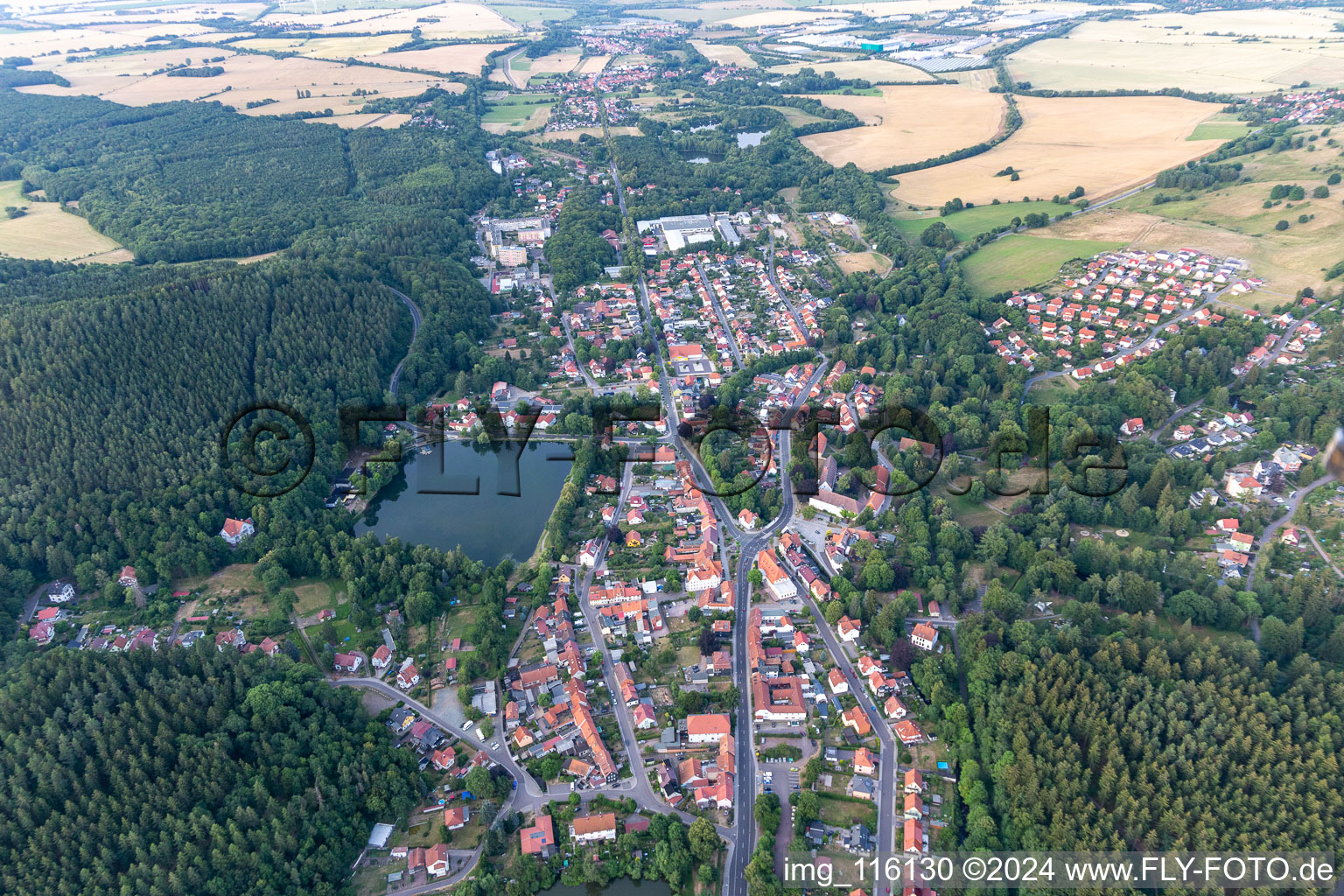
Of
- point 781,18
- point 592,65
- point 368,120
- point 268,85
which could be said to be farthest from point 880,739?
point 781,18

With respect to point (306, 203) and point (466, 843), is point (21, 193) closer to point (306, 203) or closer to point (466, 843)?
point (306, 203)

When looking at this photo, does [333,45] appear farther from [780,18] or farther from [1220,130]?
[1220,130]

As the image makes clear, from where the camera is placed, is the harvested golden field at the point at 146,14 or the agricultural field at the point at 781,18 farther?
the agricultural field at the point at 781,18

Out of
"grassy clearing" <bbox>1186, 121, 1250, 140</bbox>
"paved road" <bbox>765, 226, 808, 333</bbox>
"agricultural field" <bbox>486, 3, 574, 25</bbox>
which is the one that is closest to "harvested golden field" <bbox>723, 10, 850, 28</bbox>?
"agricultural field" <bbox>486, 3, 574, 25</bbox>

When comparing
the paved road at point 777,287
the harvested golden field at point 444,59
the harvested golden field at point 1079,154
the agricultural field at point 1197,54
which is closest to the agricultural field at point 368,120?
the harvested golden field at point 444,59

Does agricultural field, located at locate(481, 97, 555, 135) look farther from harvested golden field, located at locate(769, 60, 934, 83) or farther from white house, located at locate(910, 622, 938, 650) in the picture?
white house, located at locate(910, 622, 938, 650)

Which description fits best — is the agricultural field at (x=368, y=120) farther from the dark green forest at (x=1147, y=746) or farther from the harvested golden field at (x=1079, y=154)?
the dark green forest at (x=1147, y=746)

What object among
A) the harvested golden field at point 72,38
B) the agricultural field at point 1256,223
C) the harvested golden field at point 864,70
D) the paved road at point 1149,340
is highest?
the harvested golden field at point 72,38
